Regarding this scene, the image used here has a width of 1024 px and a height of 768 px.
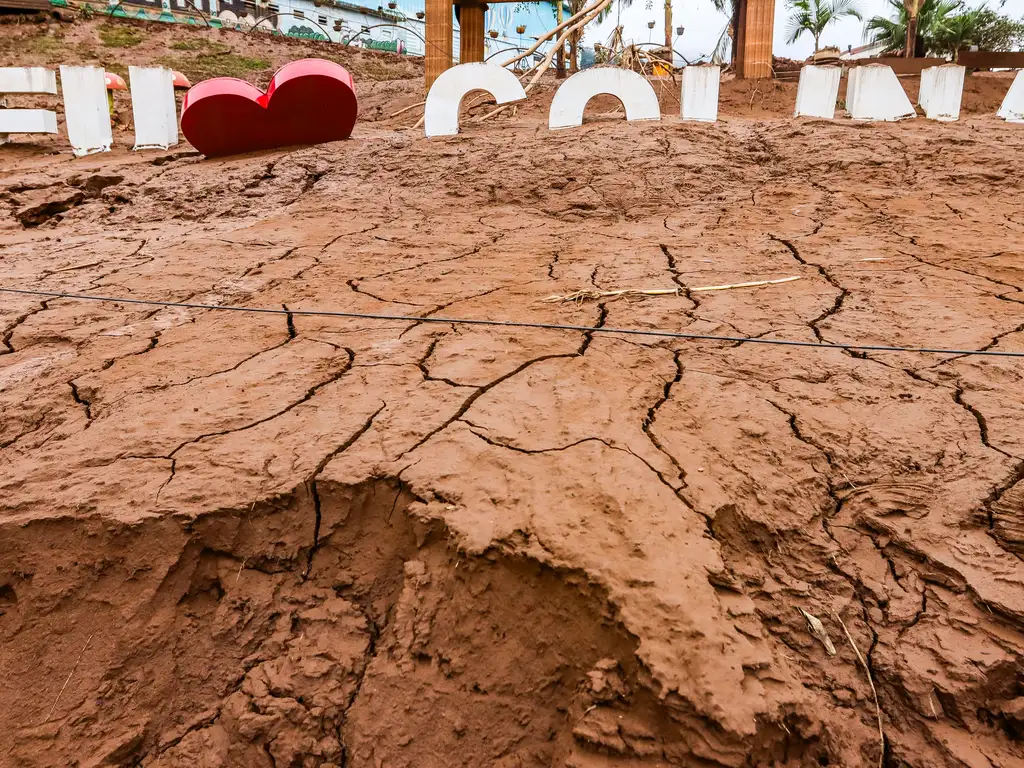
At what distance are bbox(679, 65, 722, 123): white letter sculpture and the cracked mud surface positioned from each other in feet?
9.56

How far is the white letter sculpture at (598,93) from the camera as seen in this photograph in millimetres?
4895

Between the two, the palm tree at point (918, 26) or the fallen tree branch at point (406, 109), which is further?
the palm tree at point (918, 26)

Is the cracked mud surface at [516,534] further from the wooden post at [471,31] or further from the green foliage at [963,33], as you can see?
the green foliage at [963,33]

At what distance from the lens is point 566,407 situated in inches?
66.4

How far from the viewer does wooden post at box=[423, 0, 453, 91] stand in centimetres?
670

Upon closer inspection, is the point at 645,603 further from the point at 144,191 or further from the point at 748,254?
the point at 144,191

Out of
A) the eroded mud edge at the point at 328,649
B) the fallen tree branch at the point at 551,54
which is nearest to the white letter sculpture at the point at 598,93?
the fallen tree branch at the point at 551,54

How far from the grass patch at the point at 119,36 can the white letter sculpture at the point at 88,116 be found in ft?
22.3

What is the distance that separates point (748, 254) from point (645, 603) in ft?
7.66

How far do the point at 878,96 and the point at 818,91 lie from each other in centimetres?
43

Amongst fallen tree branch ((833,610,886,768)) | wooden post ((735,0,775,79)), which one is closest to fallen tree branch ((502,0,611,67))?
wooden post ((735,0,775,79))

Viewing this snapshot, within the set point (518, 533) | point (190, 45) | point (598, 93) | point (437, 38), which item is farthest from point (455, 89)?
point (190, 45)

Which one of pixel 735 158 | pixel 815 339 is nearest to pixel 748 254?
pixel 815 339

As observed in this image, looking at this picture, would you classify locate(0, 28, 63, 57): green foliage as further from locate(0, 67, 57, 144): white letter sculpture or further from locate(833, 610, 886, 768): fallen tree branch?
locate(833, 610, 886, 768): fallen tree branch
